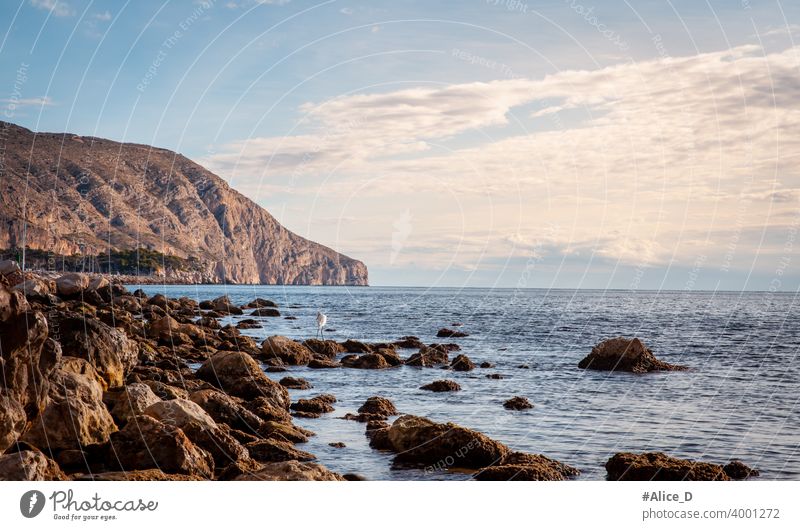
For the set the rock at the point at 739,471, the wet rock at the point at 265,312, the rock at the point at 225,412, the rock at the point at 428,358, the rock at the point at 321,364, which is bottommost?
the wet rock at the point at 265,312

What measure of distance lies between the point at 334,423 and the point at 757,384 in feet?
71.6

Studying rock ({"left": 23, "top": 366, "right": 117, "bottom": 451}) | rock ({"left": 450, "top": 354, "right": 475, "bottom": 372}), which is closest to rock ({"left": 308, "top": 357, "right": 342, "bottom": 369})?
rock ({"left": 450, "top": 354, "right": 475, "bottom": 372})

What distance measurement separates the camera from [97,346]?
20203mm

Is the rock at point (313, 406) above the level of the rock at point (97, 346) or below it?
below

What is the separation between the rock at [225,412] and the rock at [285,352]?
17.4m

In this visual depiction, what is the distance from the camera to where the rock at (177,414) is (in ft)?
47.7

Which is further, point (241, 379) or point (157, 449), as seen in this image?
point (241, 379)

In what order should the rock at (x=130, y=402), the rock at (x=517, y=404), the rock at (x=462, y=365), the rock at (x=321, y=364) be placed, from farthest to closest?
1. the rock at (x=462, y=365)
2. the rock at (x=321, y=364)
3. the rock at (x=517, y=404)
4. the rock at (x=130, y=402)

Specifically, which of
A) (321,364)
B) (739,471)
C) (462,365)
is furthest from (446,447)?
(462,365)

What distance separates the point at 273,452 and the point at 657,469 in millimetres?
8158

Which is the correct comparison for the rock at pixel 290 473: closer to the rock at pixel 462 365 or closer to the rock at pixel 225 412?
the rock at pixel 225 412

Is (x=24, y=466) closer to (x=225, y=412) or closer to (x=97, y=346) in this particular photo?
(x=225, y=412)

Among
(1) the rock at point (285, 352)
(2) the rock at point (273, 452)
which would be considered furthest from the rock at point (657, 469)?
(1) the rock at point (285, 352)
